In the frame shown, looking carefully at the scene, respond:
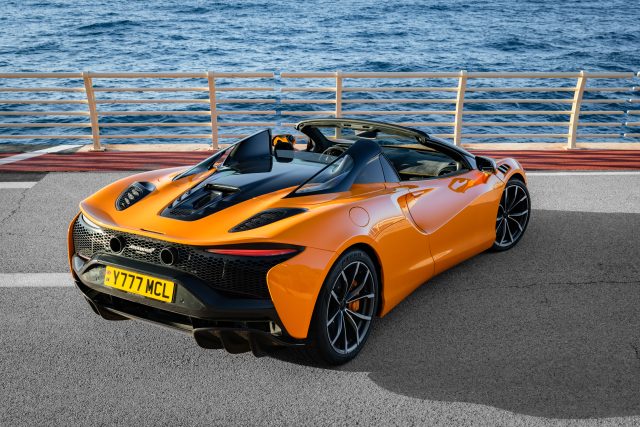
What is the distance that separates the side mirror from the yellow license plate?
293 cm

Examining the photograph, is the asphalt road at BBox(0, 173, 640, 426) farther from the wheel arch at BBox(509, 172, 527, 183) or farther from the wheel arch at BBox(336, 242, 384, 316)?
the wheel arch at BBox(509, 172, 527, 183)

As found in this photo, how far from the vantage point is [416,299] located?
4750 mm

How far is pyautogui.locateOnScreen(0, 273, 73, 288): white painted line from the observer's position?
16.3 ft

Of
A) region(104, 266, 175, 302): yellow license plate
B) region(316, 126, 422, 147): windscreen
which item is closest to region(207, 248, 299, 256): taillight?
region(104, 266, 175, 302): yellow license plate

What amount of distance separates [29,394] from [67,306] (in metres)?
1.16

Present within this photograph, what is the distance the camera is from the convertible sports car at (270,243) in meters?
3.32

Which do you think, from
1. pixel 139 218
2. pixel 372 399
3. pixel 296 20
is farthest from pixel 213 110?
pixel 296 20

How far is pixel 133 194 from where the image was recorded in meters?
3.98

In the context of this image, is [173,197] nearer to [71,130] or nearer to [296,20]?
[71,130]

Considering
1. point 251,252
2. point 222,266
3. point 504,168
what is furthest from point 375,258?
point 504,168

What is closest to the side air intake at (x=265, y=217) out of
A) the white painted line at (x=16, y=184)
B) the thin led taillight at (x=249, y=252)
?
the thin led taillight at (x=249, y=252)

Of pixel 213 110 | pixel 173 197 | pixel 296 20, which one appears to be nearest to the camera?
pixel 173 197

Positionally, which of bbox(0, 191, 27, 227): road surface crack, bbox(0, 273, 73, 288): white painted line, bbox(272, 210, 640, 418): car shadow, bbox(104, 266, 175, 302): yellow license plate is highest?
bbox(104, 266, 175, 302): yellow license plate

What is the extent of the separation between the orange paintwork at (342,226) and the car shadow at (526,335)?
0.84ft
